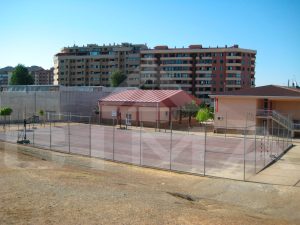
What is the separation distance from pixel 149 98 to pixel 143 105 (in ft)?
5.28

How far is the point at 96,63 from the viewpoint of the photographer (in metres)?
132

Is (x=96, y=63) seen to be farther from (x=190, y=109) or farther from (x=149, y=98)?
(x=149, y=98)

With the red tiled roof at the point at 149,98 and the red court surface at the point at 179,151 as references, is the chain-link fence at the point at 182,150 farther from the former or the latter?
the red tiled roof at the point at 149,98

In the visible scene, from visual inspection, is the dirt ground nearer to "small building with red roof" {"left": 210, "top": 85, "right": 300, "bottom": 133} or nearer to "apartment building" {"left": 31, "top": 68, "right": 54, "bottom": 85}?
"small building with red roof" {"left": 210, "top": 85, "right": 300, "bottom": 133}

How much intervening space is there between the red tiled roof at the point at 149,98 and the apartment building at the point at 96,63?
61.7 m

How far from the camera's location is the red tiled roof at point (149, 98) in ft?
182

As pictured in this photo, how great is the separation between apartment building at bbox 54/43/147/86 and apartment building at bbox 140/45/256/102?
10.7 meters

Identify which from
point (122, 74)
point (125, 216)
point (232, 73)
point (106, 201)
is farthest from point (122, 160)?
point (122, 74)

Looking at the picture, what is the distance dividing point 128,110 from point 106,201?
42.2 m

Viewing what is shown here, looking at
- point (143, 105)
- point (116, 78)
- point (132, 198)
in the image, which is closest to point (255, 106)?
point (143, 105)

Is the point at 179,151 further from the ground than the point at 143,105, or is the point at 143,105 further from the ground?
the point at 143,105

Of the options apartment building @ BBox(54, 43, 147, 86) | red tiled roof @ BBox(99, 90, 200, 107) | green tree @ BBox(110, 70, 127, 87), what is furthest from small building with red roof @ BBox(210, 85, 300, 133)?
apartment building @ BBox(54, 43, 147, 86)

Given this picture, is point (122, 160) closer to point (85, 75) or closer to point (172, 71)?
point (172, 71)

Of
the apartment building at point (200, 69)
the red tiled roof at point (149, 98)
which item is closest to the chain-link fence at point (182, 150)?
the red tiled roof at point (149, 98)
